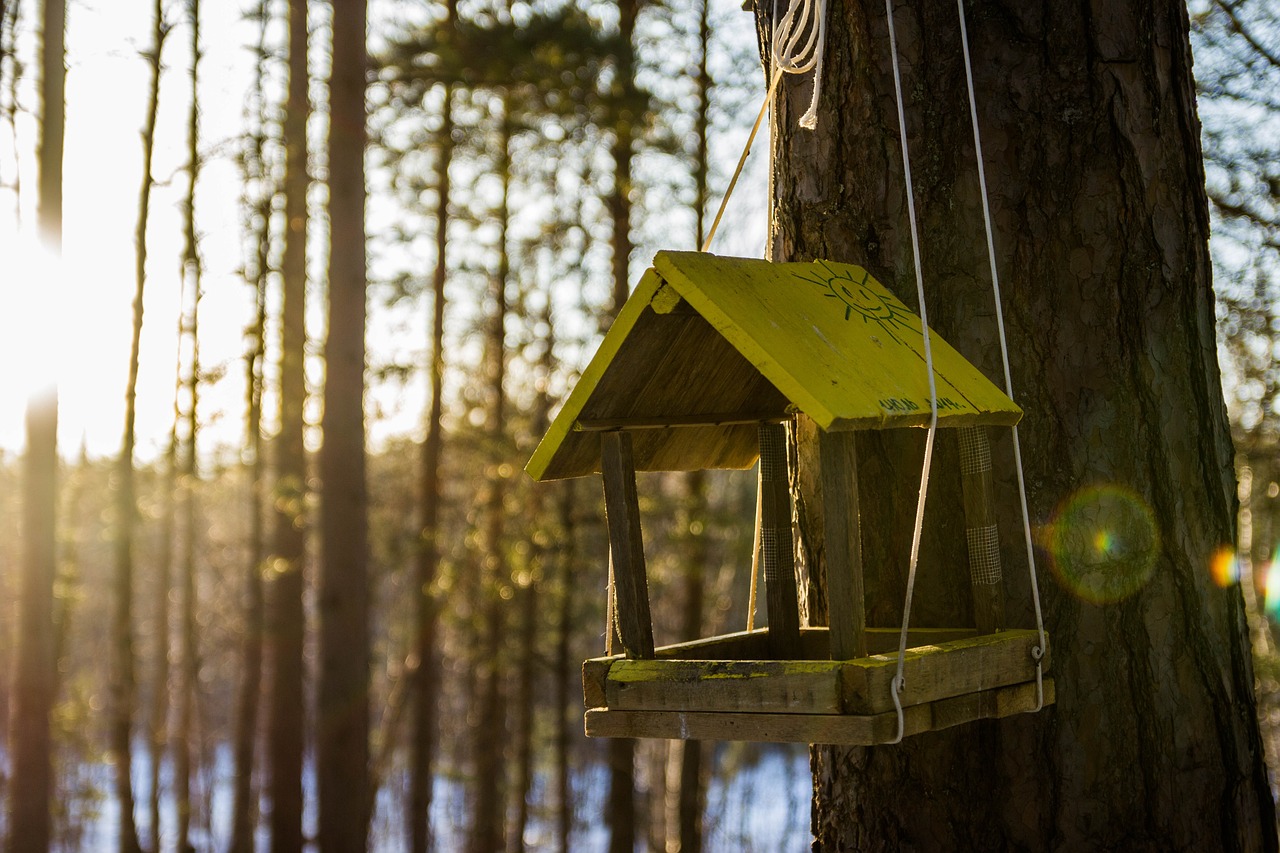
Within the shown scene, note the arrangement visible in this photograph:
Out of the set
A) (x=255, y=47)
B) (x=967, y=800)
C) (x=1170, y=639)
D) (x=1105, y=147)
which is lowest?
(x=967, y=800)

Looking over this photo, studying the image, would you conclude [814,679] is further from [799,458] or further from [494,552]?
[494,552]

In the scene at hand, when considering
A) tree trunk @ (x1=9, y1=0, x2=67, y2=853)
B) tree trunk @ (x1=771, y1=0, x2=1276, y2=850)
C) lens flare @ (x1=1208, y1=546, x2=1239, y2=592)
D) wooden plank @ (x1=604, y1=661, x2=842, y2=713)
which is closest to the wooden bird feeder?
wooden plank @ (x1=604, y1=661, x2=842, y2=713)

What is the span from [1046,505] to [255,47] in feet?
40.4

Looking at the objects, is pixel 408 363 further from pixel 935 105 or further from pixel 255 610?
pixel 935 105

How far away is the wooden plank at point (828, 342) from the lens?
1.70m

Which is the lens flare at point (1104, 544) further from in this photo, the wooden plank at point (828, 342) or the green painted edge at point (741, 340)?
the green painted edge at point (741, 340)

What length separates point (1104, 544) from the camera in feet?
6.60

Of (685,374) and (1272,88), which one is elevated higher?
(1272,88)

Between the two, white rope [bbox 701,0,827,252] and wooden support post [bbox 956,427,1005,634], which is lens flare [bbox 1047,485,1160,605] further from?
white rope [bbox 701,0,827,252]

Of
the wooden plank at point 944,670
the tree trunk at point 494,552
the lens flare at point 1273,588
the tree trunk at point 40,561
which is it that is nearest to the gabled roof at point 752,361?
the wooden plank at point 944,670

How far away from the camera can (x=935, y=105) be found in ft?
7.02

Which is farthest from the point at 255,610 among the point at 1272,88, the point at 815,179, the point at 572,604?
the point at 815,179

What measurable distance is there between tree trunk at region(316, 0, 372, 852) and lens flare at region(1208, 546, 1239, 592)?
20.4ft

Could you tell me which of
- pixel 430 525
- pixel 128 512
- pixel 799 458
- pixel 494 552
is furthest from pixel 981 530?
pixel 128 512
